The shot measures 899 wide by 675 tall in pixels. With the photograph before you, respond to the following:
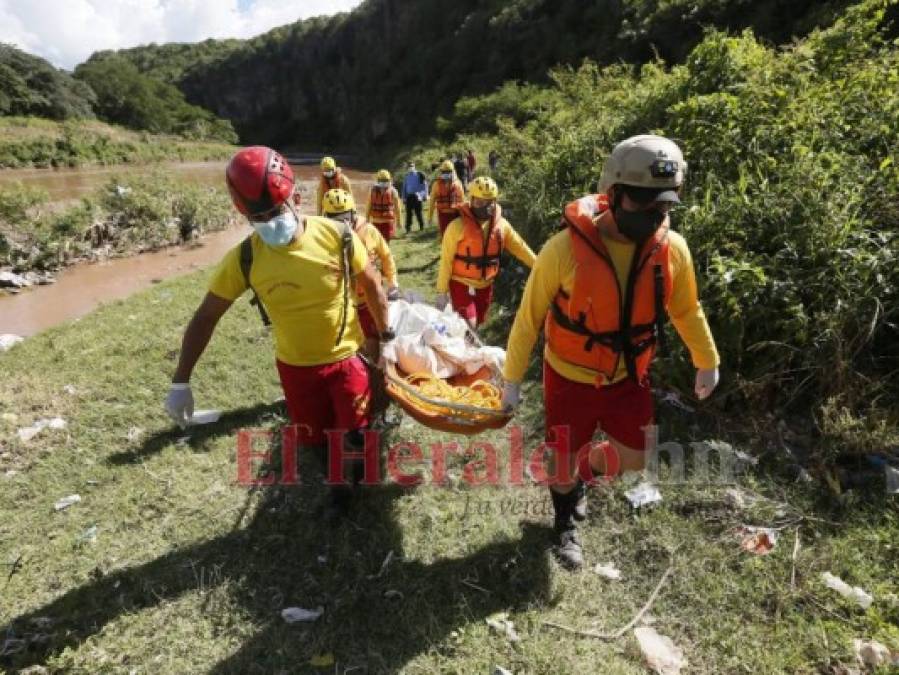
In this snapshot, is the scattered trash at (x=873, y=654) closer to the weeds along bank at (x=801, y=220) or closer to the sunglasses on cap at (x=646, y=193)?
the weeds along bank at (x=801, y=220)

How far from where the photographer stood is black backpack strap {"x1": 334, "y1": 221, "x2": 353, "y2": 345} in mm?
2838

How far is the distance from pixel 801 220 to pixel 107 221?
44.7 feet

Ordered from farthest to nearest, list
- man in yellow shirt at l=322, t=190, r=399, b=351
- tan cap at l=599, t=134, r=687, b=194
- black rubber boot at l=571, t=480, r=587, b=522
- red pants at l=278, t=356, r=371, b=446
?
man in yellow shirt at l=322, t=190, r=399, b=351, black rubber boot at l=571, t=480, r=587, b=522, red pants at l=278, t=356, r=371, b=446, tan cap at l=599, t=134, r=687, b=194

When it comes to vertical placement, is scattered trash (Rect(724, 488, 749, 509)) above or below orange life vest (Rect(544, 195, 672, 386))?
below

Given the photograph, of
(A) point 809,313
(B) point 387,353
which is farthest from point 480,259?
(A) point 809,313

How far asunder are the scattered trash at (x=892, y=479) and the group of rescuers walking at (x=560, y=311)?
144 centimetres

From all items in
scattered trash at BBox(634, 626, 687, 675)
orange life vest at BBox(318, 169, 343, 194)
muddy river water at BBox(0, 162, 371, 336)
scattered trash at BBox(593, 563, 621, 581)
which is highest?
orange life vest at BBox(318, 169, 343, 194)

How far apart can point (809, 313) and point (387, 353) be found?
285 centimetres

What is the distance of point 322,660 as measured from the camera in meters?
2.53

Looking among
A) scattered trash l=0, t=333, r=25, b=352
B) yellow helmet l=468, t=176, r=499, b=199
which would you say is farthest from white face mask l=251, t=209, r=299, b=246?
scattered trash l=0, t=333, r=25, b=352

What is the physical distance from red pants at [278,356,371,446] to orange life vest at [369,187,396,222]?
242 inches

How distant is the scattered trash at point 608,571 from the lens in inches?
115

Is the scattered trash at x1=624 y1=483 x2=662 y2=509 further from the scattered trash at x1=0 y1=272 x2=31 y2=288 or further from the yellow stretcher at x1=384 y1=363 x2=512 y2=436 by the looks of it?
the scattered trash at x1=0 y1=272 x2=31 y2=288

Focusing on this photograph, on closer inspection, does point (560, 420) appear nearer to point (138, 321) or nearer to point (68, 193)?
point (138, 321)
